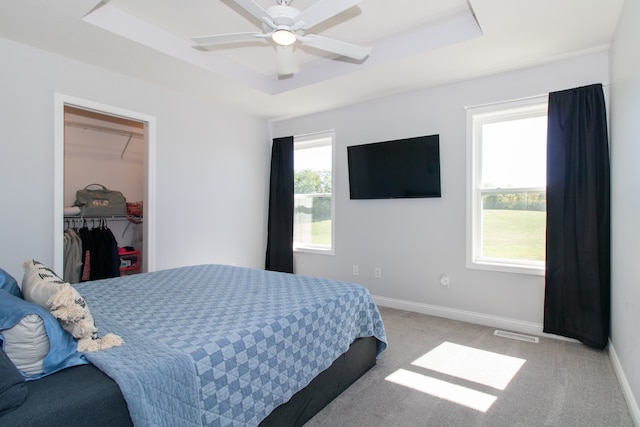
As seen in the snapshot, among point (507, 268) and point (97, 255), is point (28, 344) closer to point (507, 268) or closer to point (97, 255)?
point (97, 255)

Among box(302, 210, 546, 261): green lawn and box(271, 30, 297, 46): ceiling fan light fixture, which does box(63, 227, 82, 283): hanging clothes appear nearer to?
box(271, 30, 297, 46): ceiling fan light fixture

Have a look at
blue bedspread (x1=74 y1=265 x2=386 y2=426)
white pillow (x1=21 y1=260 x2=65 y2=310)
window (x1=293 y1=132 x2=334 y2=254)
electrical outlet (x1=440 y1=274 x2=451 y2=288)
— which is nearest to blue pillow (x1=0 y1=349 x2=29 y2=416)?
blue bedspread (x1=74 y1=265 x2=386 y2=426)

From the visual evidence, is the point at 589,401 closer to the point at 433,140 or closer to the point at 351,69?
the point at 433,140

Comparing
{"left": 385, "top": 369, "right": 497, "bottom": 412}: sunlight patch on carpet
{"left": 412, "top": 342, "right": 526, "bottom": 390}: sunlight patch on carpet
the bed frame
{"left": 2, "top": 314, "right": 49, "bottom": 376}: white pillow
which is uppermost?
{"left": 2, "top": 314, "right": 49, "bottom": 376}: white pillow

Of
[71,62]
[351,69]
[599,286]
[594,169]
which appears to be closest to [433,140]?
[351,69]

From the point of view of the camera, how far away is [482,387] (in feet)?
7.19

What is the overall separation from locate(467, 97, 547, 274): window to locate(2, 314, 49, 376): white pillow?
336cm

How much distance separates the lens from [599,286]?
2.72 meters

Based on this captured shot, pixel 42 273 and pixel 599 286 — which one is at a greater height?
pixel 42 273

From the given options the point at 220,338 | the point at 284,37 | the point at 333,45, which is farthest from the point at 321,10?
the point at 220,338

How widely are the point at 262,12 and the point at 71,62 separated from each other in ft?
6.99

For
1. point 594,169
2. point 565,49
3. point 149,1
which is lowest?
point 594,169

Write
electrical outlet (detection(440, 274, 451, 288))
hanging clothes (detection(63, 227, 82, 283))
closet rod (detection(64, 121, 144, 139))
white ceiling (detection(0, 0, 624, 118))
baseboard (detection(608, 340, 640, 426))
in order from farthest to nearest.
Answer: closet rod (detection(64, 121, 144, 139)) → hanging clothes (detection(63, 227, 82, 283)) → electrical outlet (detection(440, 274, 451, 288)) → white ceiling (detection(0, 0, 624, 118)) → baseboard (detection(608, 340, 640, 426))

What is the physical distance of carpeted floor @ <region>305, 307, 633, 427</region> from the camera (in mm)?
1878
